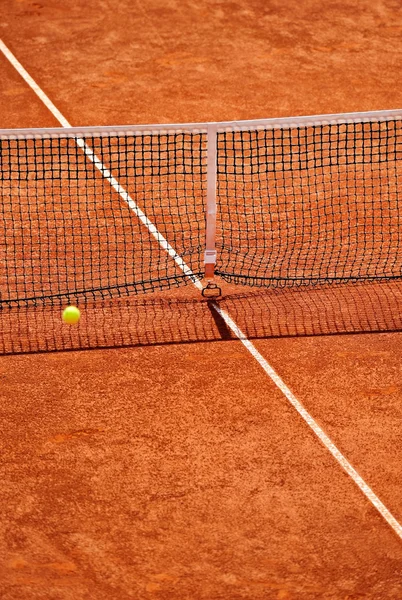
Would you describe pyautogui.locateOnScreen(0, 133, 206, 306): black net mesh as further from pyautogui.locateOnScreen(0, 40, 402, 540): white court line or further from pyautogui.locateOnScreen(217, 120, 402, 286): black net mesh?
pyautogui.locateOnScreen(217, 120, 402, 286): black net mesh

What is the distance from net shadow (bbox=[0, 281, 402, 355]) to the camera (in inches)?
502

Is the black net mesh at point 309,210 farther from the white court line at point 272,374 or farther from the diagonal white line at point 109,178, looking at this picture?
the white court line at point 272,374

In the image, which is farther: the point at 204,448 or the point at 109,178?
the point at 109,178

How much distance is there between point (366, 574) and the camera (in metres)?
9.85

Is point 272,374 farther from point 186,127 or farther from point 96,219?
point 96,219

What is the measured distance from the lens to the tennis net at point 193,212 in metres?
13.6

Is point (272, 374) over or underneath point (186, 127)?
underneath

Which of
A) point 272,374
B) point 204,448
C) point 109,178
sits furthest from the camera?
point 109,178

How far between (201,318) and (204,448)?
234cm

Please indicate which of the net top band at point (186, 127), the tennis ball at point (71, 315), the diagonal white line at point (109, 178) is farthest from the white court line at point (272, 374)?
the tennis ball at point (71, 315)

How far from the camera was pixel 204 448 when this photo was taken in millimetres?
11172

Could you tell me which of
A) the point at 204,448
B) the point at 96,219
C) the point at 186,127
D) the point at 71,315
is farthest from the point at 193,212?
the point at 204,448

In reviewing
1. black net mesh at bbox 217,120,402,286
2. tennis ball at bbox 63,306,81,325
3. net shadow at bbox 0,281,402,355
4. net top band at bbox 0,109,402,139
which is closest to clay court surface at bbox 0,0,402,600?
net shadow at bbox 0,281,402,355

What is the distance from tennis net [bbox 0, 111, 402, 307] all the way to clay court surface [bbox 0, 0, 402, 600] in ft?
1.56
